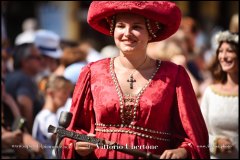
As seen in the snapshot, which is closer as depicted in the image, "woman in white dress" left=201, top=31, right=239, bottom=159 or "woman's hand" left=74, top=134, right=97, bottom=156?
"woman's hand" left=74, top=134, right=97, bottom=156

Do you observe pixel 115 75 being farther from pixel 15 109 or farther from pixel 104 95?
pixel 15 109

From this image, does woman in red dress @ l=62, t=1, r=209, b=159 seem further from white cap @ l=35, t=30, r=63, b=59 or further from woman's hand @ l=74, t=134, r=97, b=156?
white cap @ l=35, t=30, r=63, b=59

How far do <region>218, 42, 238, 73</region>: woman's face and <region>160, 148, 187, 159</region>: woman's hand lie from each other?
8.38 feet

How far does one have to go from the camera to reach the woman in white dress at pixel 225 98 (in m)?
8.24

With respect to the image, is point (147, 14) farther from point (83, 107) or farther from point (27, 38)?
point (27, 38)

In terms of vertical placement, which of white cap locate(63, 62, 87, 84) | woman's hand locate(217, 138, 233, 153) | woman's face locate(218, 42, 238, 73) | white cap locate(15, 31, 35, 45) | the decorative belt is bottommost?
woman's hand locate(217, 138, 233, 153)

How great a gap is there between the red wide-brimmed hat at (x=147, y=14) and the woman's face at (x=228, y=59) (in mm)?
2162

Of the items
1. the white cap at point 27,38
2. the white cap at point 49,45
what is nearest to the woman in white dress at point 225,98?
the white cap at point 49,45

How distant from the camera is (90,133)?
A: 614 cm

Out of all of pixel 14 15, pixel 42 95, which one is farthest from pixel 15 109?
pixel 14 15

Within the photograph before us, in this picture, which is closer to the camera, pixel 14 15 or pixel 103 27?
pixel 103 27

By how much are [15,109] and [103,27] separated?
2727 millimetres

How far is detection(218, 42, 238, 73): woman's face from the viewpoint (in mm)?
8367

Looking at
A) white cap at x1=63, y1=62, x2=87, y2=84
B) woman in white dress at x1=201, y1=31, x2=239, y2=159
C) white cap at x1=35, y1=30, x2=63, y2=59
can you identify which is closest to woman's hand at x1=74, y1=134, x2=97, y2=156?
woman in white dress at x1=201, y1=31, x2=239, y2=159
